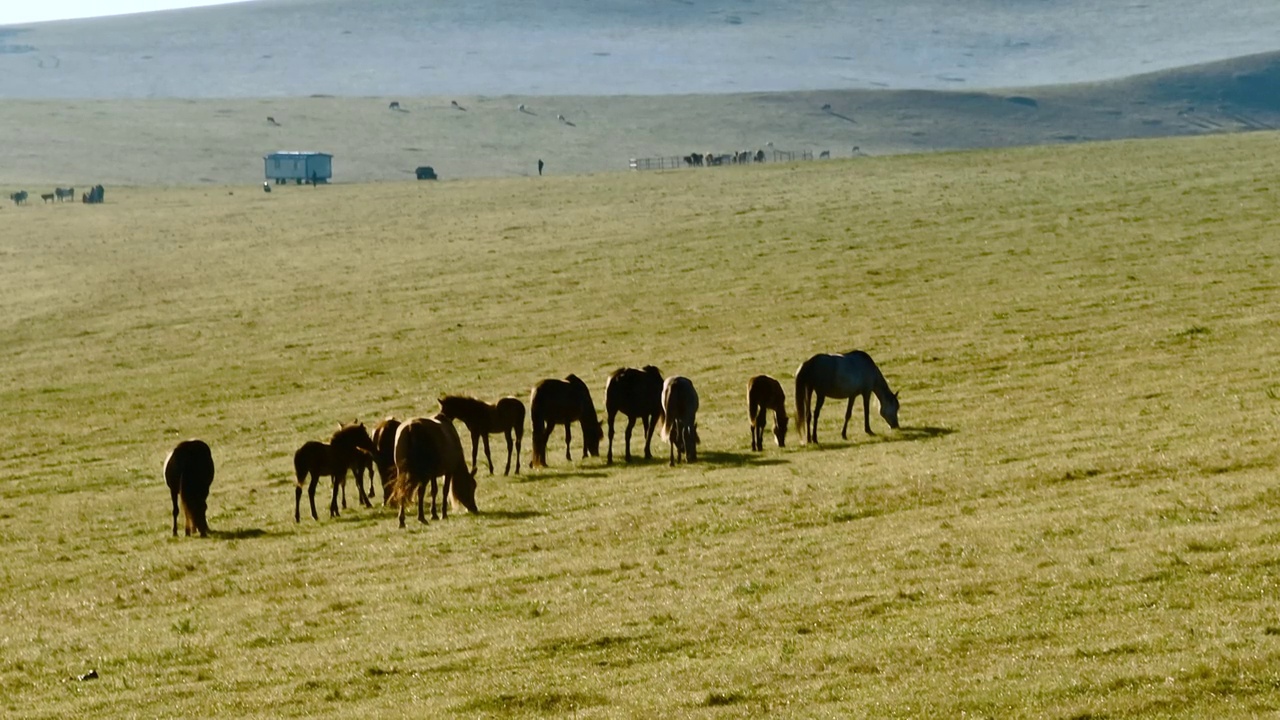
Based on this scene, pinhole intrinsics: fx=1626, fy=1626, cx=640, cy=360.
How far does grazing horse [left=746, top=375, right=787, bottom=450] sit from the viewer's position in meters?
24.7

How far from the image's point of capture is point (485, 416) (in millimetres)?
24453

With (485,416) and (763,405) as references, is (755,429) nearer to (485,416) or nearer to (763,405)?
(763,405)

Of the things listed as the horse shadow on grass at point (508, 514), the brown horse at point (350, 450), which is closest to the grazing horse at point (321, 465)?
the brown horse at point (350, 450)

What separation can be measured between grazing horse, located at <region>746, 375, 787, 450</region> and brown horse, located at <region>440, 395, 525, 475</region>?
11.5ft

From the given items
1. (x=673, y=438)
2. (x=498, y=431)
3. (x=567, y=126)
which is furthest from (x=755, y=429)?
(x=567, y=126)

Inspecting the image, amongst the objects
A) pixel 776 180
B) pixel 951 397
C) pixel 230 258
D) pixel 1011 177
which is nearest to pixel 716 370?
pixel 951 397

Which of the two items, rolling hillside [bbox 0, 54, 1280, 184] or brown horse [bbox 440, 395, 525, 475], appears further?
rolling hillside [bbox 0, 54, 1280, 184]

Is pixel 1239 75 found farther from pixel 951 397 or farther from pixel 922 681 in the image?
pixel 922 681

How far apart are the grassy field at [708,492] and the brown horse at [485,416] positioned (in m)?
0.93

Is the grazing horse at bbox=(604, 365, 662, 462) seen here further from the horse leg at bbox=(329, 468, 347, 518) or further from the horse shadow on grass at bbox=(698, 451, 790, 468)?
the horse leg at bbox=(329, 468, 347, 518)

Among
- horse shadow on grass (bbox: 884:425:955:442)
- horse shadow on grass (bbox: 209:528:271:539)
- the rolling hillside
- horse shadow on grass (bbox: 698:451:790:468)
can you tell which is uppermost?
the rolling hillside

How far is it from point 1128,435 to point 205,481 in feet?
40.9

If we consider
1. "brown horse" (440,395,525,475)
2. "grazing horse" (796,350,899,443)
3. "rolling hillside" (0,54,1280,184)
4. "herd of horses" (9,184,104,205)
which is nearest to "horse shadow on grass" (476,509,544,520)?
"brown horse" (440,395,525,475)

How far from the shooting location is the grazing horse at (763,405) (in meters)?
24.7
